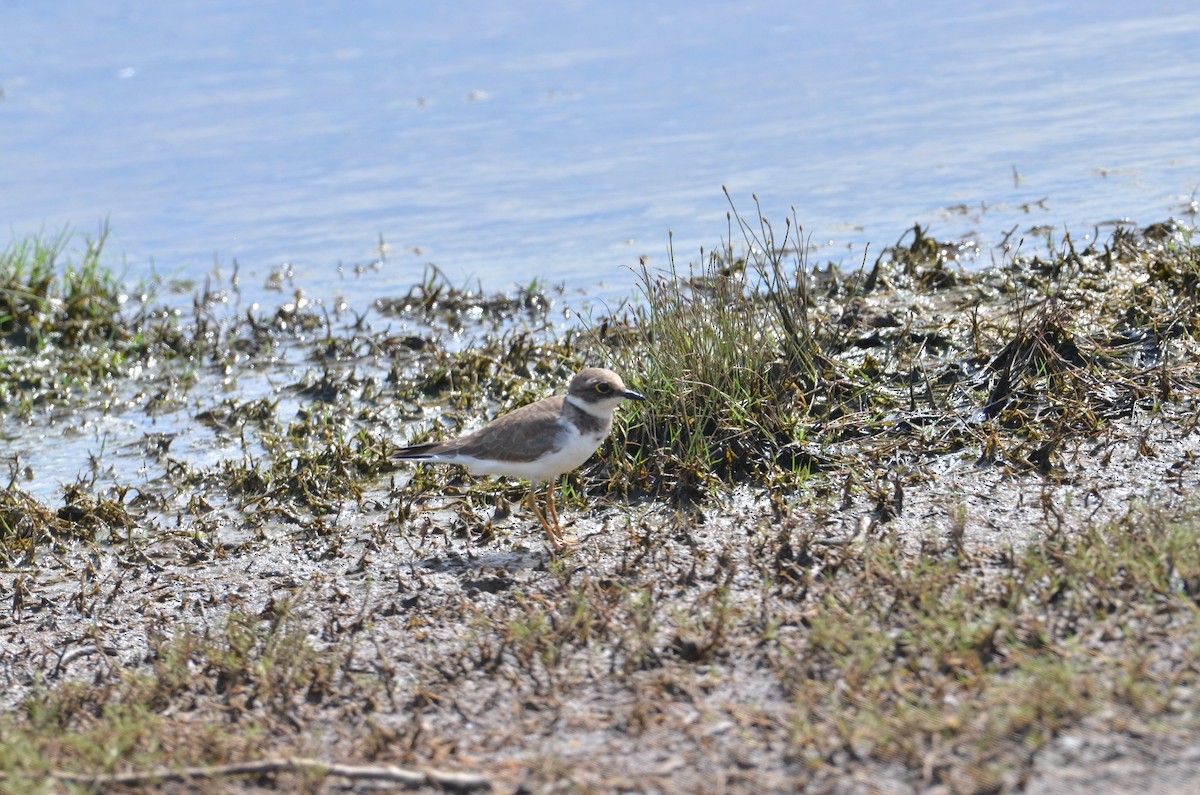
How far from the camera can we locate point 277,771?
4.22m

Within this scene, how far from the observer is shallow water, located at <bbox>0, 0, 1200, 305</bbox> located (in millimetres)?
12102

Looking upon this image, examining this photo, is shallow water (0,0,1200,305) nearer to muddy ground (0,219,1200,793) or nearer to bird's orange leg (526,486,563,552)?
muddy ground (0,219,1200,793)

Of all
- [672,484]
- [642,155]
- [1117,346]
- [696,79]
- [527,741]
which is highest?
[696,79]

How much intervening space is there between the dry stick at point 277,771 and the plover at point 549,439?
84.2 inches

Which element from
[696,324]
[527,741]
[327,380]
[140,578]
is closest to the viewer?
[527,741]

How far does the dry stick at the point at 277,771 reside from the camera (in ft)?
13.5

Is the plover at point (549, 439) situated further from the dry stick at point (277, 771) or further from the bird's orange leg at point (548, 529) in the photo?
the dry stick at point (277, 771)

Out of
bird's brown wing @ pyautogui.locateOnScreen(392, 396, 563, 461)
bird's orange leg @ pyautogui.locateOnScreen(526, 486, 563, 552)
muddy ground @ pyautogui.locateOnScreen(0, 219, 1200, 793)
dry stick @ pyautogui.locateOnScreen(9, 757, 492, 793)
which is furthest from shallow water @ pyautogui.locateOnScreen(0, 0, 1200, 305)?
dry stick @ pyautogui.locateOnScreen(9, 757, 492, 793)

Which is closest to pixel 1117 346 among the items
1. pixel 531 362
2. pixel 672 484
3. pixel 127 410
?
pixel 672 484

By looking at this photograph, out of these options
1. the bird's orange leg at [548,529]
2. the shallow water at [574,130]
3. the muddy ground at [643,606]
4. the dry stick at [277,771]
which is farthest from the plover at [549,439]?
the shallow water at [574,130]

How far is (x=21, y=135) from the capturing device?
1691cm

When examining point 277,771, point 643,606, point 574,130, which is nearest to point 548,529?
point 643,606

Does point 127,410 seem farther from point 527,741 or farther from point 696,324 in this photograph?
point 527,741

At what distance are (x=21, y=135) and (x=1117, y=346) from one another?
47.1ft
